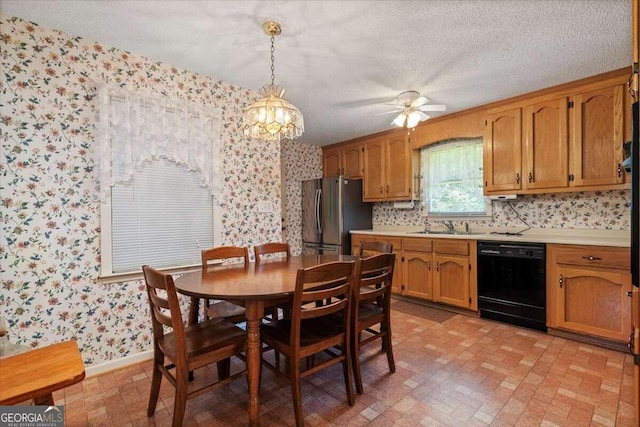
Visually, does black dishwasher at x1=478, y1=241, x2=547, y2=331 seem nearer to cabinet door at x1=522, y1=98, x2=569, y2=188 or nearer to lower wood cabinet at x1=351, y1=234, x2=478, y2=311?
lower wood cabinet at x1=351, y1=234, x2=478, y2=311

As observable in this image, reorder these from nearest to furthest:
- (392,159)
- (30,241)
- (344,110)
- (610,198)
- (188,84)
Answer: (30,241), (188,84), (610,198), (344,110), (392,159)

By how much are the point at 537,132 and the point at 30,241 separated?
4.25 metres

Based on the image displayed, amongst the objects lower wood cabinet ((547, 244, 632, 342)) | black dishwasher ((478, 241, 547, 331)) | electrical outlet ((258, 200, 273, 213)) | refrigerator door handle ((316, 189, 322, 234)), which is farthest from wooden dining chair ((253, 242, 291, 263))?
lower wood cabinet ((547, 244, 632, 342))

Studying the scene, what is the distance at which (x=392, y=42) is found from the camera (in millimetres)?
2141

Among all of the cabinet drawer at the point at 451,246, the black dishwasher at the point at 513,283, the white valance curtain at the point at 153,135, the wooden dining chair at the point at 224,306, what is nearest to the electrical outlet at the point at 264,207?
the white valance curtain at the point at 153,135

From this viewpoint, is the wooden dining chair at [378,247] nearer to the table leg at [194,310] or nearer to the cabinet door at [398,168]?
the table leg at [194,310]

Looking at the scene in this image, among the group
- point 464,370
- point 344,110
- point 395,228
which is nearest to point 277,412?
point 464,370

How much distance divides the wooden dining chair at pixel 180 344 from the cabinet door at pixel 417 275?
2493mm

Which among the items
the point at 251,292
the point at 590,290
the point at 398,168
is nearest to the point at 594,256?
the point at 590,290

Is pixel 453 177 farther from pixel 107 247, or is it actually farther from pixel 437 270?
pixel 107 247

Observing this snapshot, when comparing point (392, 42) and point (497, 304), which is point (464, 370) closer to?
point (497, 304)

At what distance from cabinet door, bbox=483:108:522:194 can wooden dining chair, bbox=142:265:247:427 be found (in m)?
3.01

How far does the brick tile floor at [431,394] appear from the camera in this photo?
1.65m

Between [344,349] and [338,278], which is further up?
[338,278]
